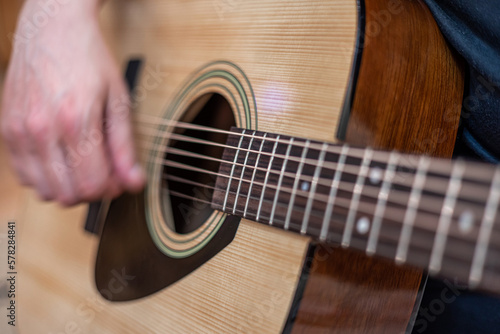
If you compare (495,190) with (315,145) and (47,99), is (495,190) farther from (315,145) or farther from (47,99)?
(47,99)

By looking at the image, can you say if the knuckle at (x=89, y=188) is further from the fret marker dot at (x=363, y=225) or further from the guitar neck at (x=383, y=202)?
the fret marker dot at (x=363, y=225)

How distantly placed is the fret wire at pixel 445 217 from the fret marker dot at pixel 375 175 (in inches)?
2.4

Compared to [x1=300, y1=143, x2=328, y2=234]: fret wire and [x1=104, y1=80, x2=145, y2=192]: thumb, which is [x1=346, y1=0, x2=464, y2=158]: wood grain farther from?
[x1=104, y1=80, x2=145, y2=192]: thumb

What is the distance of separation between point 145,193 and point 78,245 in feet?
0.80

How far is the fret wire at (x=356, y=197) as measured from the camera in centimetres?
40

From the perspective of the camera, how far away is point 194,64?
29.0 inches

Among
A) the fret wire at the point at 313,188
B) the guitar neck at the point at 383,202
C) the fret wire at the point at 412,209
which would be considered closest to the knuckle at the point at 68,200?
the guitar neck at the point at 383,202

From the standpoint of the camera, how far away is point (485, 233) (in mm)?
330

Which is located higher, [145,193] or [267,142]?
[267,142]

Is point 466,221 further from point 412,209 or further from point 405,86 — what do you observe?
point 405,86

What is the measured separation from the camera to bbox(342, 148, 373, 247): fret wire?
40cm

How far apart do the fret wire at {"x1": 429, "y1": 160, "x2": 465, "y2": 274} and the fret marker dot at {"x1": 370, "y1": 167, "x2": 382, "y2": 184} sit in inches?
2.4

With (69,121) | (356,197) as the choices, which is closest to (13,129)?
(69,121)

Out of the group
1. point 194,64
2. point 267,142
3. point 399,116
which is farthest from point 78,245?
point 399,116
